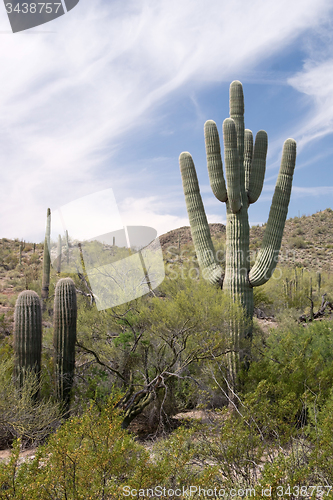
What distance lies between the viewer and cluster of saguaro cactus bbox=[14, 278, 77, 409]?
8109 mm

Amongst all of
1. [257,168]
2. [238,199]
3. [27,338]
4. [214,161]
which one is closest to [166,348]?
[27,338]

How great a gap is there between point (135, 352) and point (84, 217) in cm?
417

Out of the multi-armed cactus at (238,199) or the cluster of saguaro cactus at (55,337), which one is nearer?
the cluster of saguaro cactus at (55,337)

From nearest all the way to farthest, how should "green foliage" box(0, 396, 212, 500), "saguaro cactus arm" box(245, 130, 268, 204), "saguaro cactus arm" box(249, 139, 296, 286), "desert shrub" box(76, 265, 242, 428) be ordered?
"green foliage" box(0, 396, 212, 500), "desert shrub" box(76, 265, 242, 428), "saguaro cactus arm" box(249, 139, 296, 286), "saguaro cactus arm" box(245, 130, 268, 204)

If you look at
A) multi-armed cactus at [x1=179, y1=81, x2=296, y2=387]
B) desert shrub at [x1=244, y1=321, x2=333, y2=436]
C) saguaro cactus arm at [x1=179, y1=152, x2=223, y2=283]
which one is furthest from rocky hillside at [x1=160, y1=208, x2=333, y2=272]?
desert shrub at [x1=244, y1=321, x2=333, y2=436]

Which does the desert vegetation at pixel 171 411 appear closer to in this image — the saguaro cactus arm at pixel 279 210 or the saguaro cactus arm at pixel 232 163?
A: the saguaro cactus arm at pixel 279 210

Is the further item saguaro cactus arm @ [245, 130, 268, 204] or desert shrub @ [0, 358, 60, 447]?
saguaro cactus arm @ [245, 130, 268, 204]

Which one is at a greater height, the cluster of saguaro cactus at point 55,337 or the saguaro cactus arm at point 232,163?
the saguaro cactus arm at point 232,163

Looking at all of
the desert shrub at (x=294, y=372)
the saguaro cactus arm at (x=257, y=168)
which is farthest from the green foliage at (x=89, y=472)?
the saguaro cactus arm at (x=257, y=168)

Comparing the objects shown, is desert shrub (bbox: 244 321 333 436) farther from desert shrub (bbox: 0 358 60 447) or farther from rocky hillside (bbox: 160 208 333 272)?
rocky hillside (bbox: 160 208 333 272)

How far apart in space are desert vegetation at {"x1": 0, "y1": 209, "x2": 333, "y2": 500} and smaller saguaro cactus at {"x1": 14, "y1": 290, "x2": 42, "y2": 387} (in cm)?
21

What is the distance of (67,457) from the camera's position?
12.4ft

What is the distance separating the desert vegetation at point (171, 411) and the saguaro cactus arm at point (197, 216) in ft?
3.27

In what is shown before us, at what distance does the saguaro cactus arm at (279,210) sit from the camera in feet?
33.6
